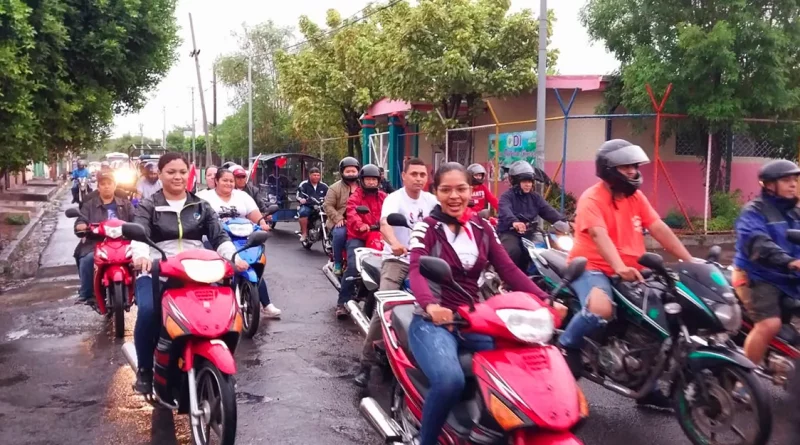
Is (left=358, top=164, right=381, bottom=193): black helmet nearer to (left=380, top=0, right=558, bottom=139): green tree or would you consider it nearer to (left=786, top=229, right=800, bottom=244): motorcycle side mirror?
(left=786, top=229, right=800, bottom=244): motorcycle side mirror

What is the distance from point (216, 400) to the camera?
4070 mm

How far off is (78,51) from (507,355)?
1057 centimetres

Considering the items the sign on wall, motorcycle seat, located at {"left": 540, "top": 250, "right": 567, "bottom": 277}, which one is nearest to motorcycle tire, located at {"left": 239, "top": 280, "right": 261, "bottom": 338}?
motorcycle seat, located at {"left": 540, "top": 250, "right": 567, "bottom": 277}

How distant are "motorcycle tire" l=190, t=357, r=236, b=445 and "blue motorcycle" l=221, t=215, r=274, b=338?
279 centimetres

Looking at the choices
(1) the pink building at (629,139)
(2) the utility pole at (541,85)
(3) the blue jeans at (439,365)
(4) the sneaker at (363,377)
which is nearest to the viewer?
(3) the blue jeans at (439,365)

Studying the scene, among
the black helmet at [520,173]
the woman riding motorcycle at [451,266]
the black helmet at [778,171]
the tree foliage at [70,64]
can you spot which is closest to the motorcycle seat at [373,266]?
the woman riding motorcycle at [451,266]

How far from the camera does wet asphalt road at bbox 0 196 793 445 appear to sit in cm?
474

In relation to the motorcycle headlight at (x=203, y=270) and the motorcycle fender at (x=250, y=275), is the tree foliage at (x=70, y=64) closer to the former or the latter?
the motorcycle fender at (x=250, y=275)

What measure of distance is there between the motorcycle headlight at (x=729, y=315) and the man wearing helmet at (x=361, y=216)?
3.91m

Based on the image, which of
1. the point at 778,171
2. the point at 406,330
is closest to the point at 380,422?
the point at 406,330

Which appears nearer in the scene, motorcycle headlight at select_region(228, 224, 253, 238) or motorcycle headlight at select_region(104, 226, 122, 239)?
motorcycle headlight at select_region(104, 226, 122, 239)

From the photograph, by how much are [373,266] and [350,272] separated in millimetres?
1357

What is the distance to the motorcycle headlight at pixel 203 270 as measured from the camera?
13.7ft

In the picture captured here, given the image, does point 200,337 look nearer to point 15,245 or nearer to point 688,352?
point 688,352
